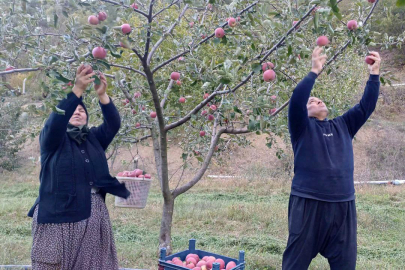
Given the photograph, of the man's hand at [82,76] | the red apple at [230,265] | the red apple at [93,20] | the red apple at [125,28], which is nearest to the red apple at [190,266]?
the red apple at [230,265]

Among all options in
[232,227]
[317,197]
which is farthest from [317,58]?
[232,227]

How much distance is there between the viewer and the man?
8.43ft

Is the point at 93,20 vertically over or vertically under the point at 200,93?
under

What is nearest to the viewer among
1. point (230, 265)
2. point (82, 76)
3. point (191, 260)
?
point (82, 76)

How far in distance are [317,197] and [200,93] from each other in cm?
204

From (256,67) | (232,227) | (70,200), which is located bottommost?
(232,227)

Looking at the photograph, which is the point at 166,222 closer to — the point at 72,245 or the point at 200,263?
the point at 200,263

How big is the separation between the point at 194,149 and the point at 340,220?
1910 mm

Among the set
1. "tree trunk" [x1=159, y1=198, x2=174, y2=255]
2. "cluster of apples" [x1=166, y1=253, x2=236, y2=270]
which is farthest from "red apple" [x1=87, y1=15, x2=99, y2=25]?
"tree trunk" [x1=159, y1=198, x2=174, y2=255]

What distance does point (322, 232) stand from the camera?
8.54 ft

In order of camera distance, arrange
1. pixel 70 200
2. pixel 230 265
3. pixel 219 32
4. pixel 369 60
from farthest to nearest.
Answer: pixel 230 265 → pixel 369 60 → pixel 219 32 → pixel 70 200

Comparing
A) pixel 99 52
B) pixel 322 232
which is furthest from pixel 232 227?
pixel 99 52

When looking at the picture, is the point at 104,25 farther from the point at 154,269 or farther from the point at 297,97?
the point at 154,269

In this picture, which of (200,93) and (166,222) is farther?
(200,93)
